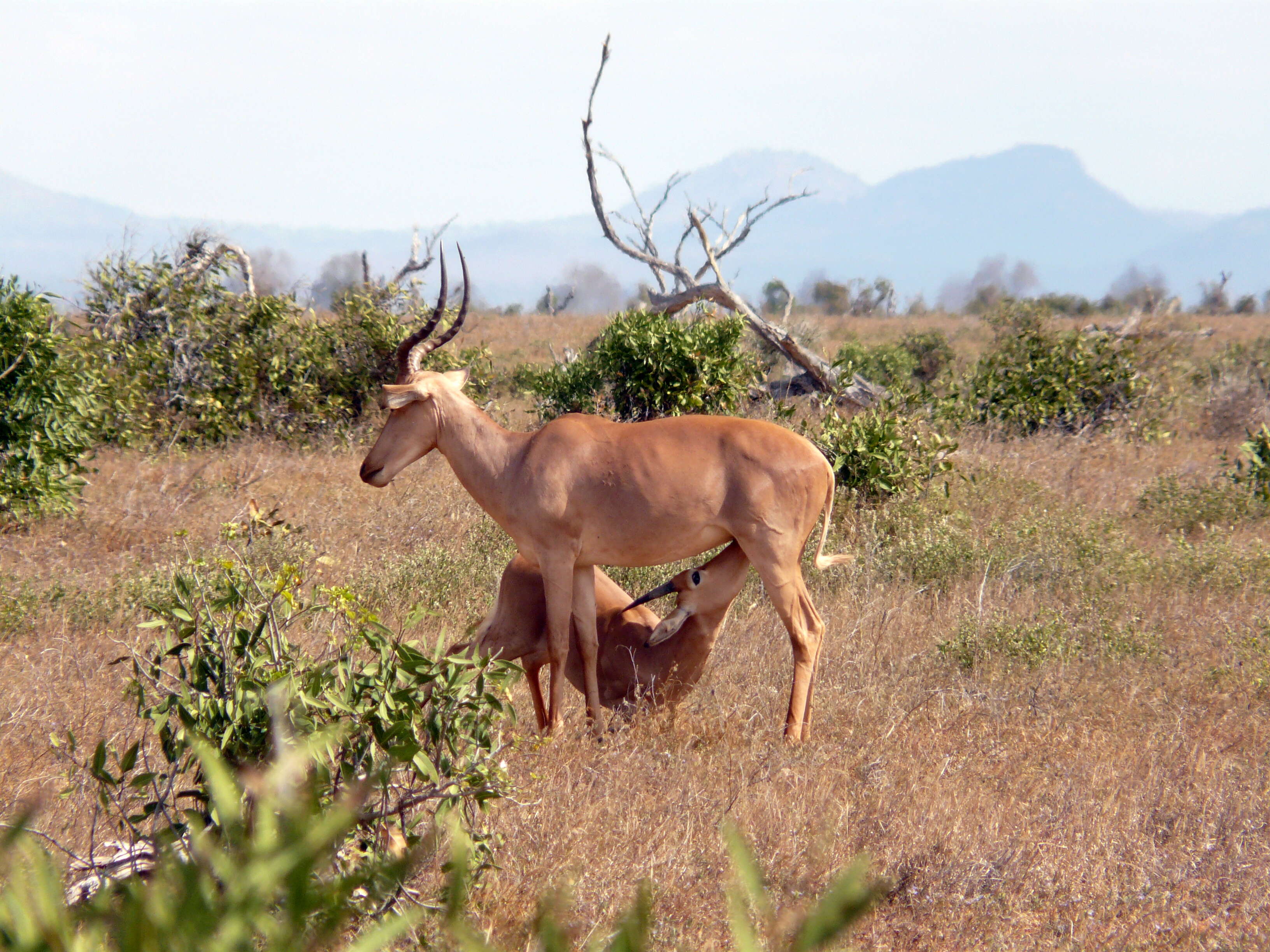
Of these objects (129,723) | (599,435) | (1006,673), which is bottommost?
(1006,673)

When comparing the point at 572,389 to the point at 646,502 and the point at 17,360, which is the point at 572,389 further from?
the point at 646,502

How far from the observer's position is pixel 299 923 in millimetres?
1239

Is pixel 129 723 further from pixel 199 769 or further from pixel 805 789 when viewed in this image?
pixel 805 789

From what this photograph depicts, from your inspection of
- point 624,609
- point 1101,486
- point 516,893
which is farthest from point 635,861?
point 1101,486

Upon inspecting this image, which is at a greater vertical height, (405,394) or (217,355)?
(405,394)

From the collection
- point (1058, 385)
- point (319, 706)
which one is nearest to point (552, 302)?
point (1058, 385)

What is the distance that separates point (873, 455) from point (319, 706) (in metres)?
6.46

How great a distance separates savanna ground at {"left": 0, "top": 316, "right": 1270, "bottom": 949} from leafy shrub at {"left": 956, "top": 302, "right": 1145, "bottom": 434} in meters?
2.73

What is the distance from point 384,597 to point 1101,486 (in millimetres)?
7216

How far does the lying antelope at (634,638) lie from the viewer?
236 inches

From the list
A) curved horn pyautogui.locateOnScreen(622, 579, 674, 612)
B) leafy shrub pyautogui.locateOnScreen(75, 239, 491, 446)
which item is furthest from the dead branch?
curved horn pyautogui.locateOnScreen(622, 579, 674, 612)

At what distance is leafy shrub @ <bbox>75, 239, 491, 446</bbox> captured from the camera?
490 inches

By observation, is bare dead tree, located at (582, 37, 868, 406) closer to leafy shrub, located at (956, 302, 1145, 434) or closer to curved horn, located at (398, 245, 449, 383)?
leafy shrub, located at (956, 302, 1145, 434)

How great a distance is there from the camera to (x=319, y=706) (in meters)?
3.69
